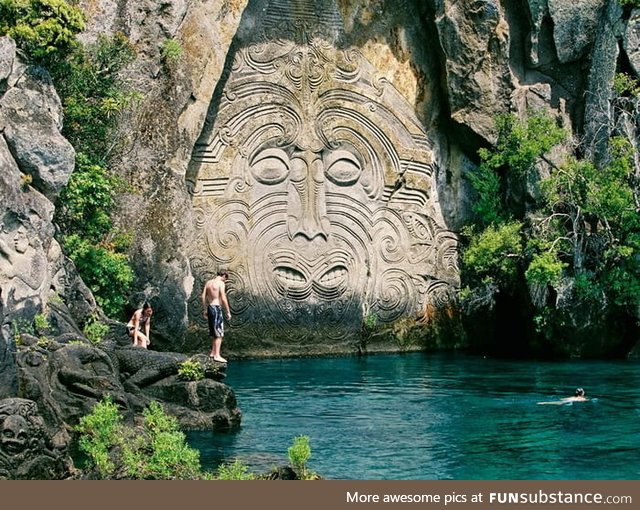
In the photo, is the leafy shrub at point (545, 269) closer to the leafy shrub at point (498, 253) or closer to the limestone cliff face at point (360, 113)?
the leafy shrub at point (498, 253)

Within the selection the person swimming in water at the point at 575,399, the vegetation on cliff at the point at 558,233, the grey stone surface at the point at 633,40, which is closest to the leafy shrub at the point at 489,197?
the vegetation on cliff at the point at 558,233

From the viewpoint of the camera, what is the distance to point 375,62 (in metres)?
28.6

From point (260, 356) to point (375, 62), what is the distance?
6768 millimetres

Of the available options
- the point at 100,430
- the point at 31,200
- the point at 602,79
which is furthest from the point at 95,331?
the point at 602,79

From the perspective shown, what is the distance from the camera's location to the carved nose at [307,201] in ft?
90.5

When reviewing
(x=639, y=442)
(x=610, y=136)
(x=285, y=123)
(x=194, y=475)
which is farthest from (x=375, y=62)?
(x=194, y=475)

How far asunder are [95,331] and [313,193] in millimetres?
8787

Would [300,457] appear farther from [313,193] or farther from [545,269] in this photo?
[313,193]

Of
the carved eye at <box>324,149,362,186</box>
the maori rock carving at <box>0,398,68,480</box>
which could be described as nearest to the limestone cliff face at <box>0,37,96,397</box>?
the maori rock carving at <box>0,398,68,480</box>

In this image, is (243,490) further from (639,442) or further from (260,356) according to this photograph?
(260,356)

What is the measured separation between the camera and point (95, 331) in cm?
1992

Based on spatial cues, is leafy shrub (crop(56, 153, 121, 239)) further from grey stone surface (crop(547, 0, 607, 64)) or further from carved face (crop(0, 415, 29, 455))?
grey stone surface (crop(547, 0, 607, 64))

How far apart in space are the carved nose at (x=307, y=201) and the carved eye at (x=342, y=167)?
10.6 inches

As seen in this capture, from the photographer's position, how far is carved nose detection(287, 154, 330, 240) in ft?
90.5
